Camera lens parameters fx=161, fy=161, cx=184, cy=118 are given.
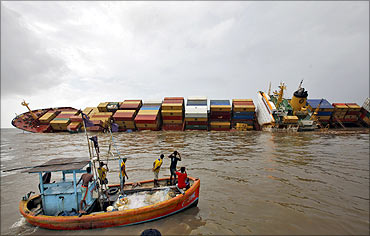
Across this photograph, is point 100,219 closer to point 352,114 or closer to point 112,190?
point 112,190

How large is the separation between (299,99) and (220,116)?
1832cm

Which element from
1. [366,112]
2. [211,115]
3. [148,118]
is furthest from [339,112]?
[148,118]

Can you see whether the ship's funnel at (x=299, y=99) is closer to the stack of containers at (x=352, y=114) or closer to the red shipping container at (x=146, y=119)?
the stack of containers at (x=352, y=114)

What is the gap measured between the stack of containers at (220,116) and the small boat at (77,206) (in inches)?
1307

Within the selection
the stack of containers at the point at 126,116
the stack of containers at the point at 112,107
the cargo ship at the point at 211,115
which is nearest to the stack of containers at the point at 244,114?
the cargo ship at the point at 211,115

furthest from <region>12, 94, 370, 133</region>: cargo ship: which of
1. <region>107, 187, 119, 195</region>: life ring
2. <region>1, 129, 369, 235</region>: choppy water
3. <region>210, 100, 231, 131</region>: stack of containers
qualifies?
<region>107, 187, 119, 195</region>: life ring

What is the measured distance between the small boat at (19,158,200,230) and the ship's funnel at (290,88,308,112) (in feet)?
134

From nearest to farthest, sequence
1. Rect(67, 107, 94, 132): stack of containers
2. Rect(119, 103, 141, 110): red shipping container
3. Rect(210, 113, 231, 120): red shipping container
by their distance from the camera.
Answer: Rect(67, 107, 94, 132): stack of containers, Rect(210, 113, 231, 120): red shipping container, Rect(119, 103, 141, 110): red shipping container

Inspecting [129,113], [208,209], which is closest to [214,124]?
[129,113]

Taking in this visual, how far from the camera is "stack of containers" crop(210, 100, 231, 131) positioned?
38.8 metres

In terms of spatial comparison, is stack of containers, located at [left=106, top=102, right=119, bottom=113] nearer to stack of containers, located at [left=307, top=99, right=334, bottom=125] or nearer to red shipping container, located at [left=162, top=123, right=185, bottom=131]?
red shipping container, located at [left=162, top=123, right=185, bottom=131]

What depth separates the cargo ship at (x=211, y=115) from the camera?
3747 cm

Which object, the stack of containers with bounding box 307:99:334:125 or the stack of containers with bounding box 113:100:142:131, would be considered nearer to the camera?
the stack of containers with bounding box 113:100:142:131

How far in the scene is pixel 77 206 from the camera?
5824mm
